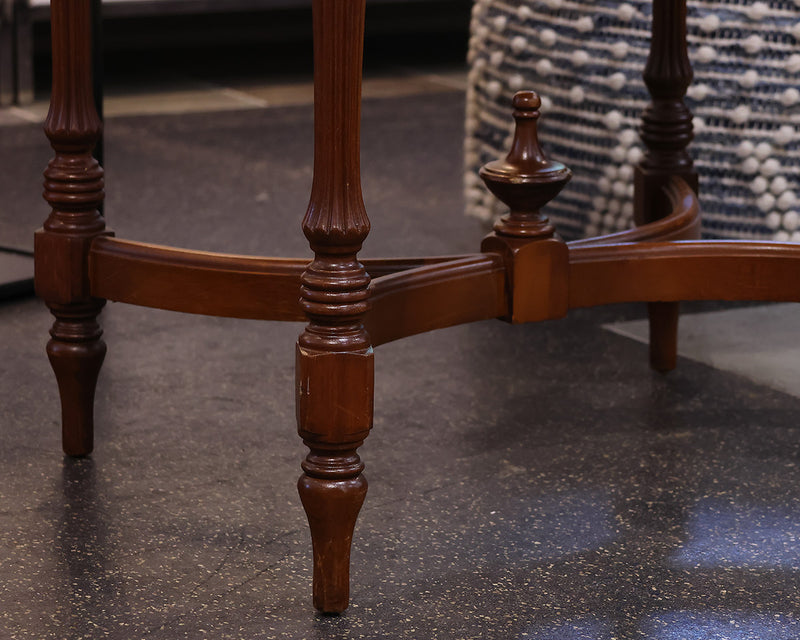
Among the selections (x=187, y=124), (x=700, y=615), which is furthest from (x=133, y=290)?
(x=187, y=124)

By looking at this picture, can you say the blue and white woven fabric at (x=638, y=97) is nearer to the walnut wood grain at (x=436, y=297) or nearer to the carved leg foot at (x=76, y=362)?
the walnut wood grain at (x=436, y=297)

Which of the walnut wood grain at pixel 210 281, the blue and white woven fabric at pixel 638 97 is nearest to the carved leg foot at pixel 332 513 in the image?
the walnut wood grain at pixel 210 281

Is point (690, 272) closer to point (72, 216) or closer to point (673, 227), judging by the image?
point (673, 227)

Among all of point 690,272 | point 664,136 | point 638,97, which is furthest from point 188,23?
point 690,272

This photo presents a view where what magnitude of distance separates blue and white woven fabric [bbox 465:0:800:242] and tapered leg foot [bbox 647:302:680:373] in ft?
1.02

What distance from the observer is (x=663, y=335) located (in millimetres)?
1381

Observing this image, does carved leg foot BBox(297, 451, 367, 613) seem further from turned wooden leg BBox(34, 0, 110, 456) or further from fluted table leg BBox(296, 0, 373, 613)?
turned wooden leg BBox(34, 0, 110, 456)

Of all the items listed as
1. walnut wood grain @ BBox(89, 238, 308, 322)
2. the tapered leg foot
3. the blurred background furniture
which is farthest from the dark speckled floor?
the blurred background furniture

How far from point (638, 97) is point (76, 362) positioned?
2.80 ft

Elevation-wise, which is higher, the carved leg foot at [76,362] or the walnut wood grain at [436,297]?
the walnut wood grain at [436,297]

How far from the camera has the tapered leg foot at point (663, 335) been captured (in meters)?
1.37

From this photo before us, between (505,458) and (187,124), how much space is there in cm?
190

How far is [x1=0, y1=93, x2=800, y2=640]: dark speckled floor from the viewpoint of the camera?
0.90m

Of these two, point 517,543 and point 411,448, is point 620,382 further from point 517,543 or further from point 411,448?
point 517,543
